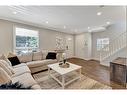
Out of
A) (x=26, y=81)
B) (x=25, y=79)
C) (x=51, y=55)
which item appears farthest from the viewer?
(x=51, y=55)

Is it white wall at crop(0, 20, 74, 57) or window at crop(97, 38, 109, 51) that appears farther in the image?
window at crop(97, 38, 109, 51)

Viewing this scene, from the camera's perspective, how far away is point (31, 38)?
442cm

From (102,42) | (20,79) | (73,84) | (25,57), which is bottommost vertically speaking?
(73,84)

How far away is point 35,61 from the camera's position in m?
3.75

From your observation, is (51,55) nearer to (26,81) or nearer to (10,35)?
(10,35)

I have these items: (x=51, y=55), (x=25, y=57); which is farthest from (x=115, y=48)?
(x=25, y=57)

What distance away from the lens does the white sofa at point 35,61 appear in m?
3.48

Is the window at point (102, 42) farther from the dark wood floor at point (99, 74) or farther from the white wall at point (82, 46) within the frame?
the dark wood floor at point (99, 74)

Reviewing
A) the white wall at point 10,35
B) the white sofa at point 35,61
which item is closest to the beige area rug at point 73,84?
the white sofa at point 35,61

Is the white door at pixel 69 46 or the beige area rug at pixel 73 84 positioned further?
the white door at pixel 69 46

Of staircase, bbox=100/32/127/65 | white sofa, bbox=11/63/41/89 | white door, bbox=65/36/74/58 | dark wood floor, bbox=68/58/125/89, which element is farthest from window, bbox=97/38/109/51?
white sofa, bbox=11/63/41/89

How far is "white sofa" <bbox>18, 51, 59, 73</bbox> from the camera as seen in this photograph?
3.48m

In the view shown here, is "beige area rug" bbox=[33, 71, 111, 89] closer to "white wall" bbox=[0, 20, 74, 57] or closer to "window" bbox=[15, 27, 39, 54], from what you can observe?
"white wall" bbox=[0, 20, 74, 57]
